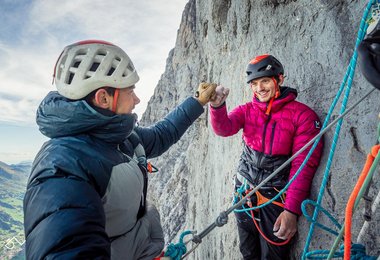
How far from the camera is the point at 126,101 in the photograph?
254 centimetres

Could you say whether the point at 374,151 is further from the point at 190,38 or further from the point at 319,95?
the point at 190,38

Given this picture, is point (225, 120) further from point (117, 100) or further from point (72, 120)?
point (72, 120)

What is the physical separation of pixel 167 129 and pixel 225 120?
2.53 ft

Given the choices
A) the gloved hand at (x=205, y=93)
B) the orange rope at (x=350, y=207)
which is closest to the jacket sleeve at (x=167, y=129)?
the gloved hand at (x=205, y=93)

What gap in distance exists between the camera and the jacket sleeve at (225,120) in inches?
142

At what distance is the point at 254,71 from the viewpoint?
341 cm

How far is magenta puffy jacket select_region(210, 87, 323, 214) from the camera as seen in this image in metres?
3.07

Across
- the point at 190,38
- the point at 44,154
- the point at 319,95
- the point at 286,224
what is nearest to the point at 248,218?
the point at 286,224

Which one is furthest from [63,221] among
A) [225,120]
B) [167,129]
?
[225,120]

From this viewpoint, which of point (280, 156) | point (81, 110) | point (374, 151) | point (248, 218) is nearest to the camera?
point (374, 151)

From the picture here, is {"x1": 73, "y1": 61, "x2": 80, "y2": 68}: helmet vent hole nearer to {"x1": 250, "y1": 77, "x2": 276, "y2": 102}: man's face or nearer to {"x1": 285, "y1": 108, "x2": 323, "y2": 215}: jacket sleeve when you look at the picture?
{"x1": 250, "y1": 77, "x2": 276, "y2": 102}: man's face

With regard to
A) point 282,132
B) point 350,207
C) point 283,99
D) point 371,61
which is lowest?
point 350,207

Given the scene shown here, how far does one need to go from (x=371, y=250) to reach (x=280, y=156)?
1227mm

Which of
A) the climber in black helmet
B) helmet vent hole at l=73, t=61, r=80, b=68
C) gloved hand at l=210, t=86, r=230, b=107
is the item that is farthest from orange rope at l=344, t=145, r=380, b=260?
helmet vent hole at l=73, t=61, r=80, b=68
